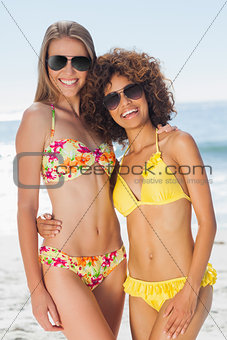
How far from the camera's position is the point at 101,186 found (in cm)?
294

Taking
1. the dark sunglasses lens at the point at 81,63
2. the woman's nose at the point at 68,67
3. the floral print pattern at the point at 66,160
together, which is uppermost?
the dark sunglasses lens at the point at 81,63

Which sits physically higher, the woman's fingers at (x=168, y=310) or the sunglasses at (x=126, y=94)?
the sunglasses at (x=126, y=94)

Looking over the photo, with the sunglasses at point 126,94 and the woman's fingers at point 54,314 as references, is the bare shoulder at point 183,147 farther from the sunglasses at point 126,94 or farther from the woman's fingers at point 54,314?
the woman's fingers at point 54,314

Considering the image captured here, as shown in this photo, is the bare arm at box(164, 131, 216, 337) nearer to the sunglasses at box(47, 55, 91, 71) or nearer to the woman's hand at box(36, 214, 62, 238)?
the woman's hand at box(36, 214, 62, 238)

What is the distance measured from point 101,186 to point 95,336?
930 mm

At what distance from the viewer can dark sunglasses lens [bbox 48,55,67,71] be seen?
2980 mm

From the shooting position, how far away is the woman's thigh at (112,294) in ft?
9.63

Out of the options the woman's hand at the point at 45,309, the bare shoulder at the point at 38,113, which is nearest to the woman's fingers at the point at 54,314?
the woman's hand at the point at 45,309

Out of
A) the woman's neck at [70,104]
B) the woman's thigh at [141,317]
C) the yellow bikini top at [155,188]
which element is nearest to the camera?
the yellow bikini top at [155,188]

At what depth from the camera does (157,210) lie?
2654 mm

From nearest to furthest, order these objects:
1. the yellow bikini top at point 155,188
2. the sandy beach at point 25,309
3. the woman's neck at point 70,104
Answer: the yellow bikini top at point 155,188 < the woman's neck at point 70,104 < the sandy beach at point 25,309

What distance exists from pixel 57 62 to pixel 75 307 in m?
1.59

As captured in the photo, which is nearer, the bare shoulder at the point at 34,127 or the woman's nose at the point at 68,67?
the bare shoulder at the point at 34,127

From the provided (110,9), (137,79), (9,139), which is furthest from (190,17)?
(137,79)
